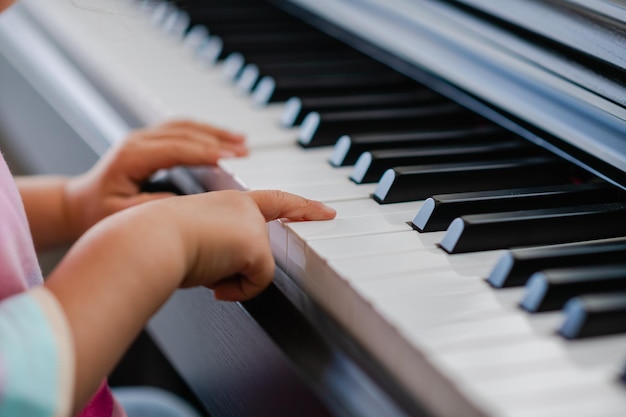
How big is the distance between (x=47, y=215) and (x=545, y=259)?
2.35 feet

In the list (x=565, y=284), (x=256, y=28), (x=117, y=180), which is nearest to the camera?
(x=565, y=284)

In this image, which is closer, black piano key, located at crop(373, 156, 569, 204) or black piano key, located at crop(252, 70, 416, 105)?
black piano key, located at crop(373, 156, 569, 204)

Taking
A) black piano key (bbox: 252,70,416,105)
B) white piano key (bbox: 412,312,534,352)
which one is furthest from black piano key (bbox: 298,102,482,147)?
white piano key (bbox: 412,312,534,352)

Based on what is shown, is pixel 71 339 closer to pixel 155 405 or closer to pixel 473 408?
pixel 473 408

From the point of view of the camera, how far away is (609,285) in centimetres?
66

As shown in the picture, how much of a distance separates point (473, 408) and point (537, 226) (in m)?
0.29

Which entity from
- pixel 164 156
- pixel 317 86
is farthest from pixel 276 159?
pixel 317 86

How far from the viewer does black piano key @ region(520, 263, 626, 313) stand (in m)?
0.63

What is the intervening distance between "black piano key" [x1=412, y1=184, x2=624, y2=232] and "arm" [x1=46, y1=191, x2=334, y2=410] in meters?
0.10

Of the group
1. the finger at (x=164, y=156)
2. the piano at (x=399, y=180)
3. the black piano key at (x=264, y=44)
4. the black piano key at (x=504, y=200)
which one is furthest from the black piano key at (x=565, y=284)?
the black piano key at (x=264, y=44)

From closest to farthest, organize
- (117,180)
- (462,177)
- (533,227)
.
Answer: (533,227)
(462,177)
(117,180)

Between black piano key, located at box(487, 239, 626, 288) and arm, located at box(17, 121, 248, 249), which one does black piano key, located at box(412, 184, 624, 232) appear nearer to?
black piano key, located at box(487, 239, 626, 288)

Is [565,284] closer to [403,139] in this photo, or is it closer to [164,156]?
[403,139]

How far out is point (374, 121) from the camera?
108 centimetres
